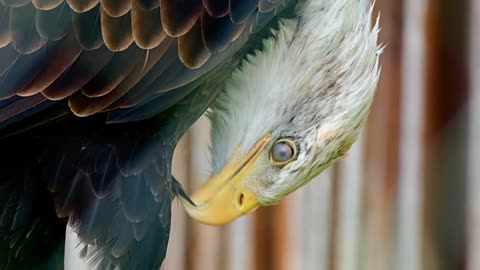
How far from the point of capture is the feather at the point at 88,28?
1360 mm

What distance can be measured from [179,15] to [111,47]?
9cm

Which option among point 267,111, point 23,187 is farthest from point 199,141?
point 23,187

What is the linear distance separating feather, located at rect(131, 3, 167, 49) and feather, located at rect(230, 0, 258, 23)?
9 cm

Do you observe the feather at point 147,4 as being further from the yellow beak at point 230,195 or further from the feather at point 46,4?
the yellow beak at point 230,195

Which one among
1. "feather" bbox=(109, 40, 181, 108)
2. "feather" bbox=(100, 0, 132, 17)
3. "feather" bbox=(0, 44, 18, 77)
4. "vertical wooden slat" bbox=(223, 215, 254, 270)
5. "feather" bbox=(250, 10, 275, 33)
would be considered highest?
"feather" bbox=(100, 0, 132, 17)

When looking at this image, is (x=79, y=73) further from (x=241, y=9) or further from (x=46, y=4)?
(x=241, y=9)

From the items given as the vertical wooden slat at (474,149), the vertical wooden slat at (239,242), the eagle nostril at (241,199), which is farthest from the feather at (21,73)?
the vertical wooden slat at (474,149)

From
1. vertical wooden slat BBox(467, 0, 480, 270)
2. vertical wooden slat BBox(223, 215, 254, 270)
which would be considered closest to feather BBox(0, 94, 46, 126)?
vertical wooden slat BBox(223, 215, 254, 270)

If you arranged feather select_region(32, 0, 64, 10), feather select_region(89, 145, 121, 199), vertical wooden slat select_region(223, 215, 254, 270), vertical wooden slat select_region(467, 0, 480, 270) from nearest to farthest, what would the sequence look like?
feather select_region(32, 0, 64, 10) < feather select_region(89, 145, 121, 199) < vertical wooden slat select_region(467, 0, 480, 270) < vertical wooden slat select_region(223, 215, 254, 270)

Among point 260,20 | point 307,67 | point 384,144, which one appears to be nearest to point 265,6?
point 260,20

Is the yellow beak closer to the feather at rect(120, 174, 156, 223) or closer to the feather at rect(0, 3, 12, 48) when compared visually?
the feather at rect(120, 174, 156, 223)

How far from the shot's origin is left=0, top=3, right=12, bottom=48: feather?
4.41 ft

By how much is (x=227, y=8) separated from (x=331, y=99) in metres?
0.21

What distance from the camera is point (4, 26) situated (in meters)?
1.34
